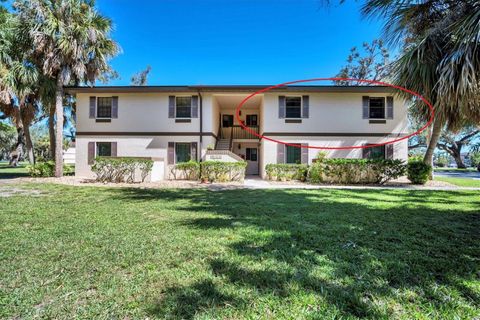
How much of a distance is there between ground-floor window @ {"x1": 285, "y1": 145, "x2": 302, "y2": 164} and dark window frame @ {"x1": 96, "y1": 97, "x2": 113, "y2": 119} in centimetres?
1156

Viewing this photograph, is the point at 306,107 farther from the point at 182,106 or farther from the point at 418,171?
the point at 182,106

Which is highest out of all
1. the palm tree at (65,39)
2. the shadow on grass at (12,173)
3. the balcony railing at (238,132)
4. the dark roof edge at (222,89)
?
the palm tree at (65,39)

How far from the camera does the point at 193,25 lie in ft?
54.4

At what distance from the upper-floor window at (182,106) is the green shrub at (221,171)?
435 cm

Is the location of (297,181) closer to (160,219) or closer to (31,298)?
(160,219)

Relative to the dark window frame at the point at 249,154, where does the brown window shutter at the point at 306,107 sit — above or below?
above

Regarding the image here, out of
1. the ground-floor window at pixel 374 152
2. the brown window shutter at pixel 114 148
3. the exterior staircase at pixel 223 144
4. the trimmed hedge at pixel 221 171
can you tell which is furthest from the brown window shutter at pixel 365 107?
the brown window shutter at pixel 114 148

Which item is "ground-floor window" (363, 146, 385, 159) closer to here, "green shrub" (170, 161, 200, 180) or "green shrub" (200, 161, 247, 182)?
"green shrub" (200, 161, 247, 182)

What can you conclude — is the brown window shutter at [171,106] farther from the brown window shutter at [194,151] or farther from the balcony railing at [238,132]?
the balcony railing at [238,132]

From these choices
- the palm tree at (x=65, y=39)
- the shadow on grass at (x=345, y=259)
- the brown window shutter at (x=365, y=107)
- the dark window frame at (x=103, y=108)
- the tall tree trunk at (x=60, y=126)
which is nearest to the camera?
the shadow on grass at (x=345, y=259)

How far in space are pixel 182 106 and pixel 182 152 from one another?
2974 mm

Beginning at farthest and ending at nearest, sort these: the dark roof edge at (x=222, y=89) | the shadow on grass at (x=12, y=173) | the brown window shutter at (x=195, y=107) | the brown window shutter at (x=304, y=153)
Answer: the brown window shutter at (x=195, y=107)
the brown window shutter at (x=304, y=153)
the dark roof edge at (x=222, y=89)
the shadow on grass at (x=12, y=173)

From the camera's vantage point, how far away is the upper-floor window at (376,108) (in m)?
15.1

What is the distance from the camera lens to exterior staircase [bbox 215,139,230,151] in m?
16.9
